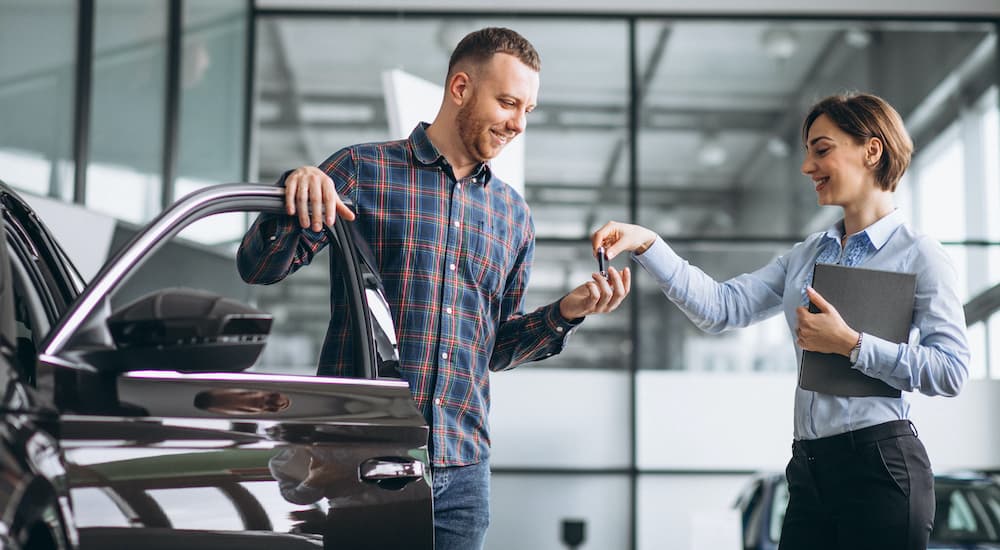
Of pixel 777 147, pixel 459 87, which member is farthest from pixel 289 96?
pixel 459 87

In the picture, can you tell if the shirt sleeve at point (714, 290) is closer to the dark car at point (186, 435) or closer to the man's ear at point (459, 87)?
the man's ear at point (459, 87)

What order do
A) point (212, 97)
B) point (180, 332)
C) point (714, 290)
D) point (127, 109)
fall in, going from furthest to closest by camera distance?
1. point (212, 97)
2. point (127, 109)
3. point (714, 290)
4. point (180, 332)

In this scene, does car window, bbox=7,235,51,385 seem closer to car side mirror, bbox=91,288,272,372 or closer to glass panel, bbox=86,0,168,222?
car side mirror, bbox=91,288,272,372

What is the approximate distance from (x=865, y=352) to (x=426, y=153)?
889mm

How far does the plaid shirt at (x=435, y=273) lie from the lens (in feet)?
6.52

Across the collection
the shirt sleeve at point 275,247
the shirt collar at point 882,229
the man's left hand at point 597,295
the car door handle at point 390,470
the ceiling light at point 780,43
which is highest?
the ceiling light at point 780,43

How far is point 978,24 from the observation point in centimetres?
740

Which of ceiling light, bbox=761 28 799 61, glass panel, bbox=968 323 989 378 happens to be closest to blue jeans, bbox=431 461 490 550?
glass panel, bbox=968 323 989 378

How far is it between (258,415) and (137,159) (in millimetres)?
4601

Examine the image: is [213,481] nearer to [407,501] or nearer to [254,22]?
[407,501]

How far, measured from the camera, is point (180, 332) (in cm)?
135

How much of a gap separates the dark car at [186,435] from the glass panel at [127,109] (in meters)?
3.93

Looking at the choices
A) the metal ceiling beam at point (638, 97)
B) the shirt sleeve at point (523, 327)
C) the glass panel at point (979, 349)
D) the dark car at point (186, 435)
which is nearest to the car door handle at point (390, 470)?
the dark car at point (186, 435)

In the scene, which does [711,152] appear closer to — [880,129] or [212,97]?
[212,97]
